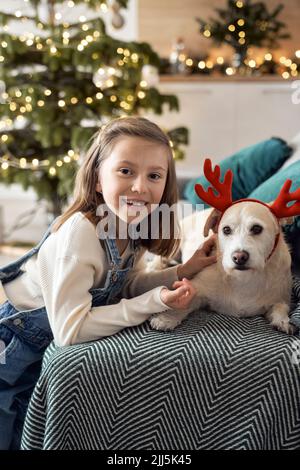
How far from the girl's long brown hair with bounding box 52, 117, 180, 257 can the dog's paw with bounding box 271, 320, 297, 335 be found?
434mm

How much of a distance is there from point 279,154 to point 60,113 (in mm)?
1609

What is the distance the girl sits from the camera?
118cm

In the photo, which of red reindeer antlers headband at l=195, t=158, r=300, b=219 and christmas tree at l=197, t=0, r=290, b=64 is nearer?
red reindeer antlers headband at l=195, t=158, r=300, b=219

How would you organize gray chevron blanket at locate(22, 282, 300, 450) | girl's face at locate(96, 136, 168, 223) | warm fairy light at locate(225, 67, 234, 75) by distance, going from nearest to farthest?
gray chevron blanket at locate(22, 282, 300, 450), girl's face at locate(96, 136, 168, 223), warm fairy light at locate(225, 67, 234, 75)

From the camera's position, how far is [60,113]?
132 inches

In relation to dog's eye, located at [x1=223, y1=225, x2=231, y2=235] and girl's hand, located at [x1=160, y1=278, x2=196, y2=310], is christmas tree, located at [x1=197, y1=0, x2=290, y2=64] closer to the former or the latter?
dog's eye, located at [x1=223, y1=225, x2=231, y2=235]

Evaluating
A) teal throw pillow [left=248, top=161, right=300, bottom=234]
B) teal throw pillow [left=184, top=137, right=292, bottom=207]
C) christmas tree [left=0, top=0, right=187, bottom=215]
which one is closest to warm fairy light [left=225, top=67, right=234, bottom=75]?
christmas tree [left=0, top=0, right=187, bottom=215]

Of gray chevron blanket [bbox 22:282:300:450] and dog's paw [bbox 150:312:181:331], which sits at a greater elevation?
dog's paw [bbox 150:312:181:331]

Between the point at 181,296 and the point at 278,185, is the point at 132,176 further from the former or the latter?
the point at 278,185

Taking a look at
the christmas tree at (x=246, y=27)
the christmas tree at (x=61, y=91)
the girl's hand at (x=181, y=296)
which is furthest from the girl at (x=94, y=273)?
the christmas tree at (x=246, y=27)

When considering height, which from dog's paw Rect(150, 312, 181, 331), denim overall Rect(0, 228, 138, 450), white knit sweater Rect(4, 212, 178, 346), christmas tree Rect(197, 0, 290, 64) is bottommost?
denim overall Rect(0, 228, 138, 450)

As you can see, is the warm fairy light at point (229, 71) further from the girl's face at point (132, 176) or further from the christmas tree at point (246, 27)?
the girl's face at point (132, 176)

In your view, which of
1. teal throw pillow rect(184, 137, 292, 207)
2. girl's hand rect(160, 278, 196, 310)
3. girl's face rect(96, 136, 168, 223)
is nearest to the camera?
girl's hand rect(160, 278, 196, 310)
